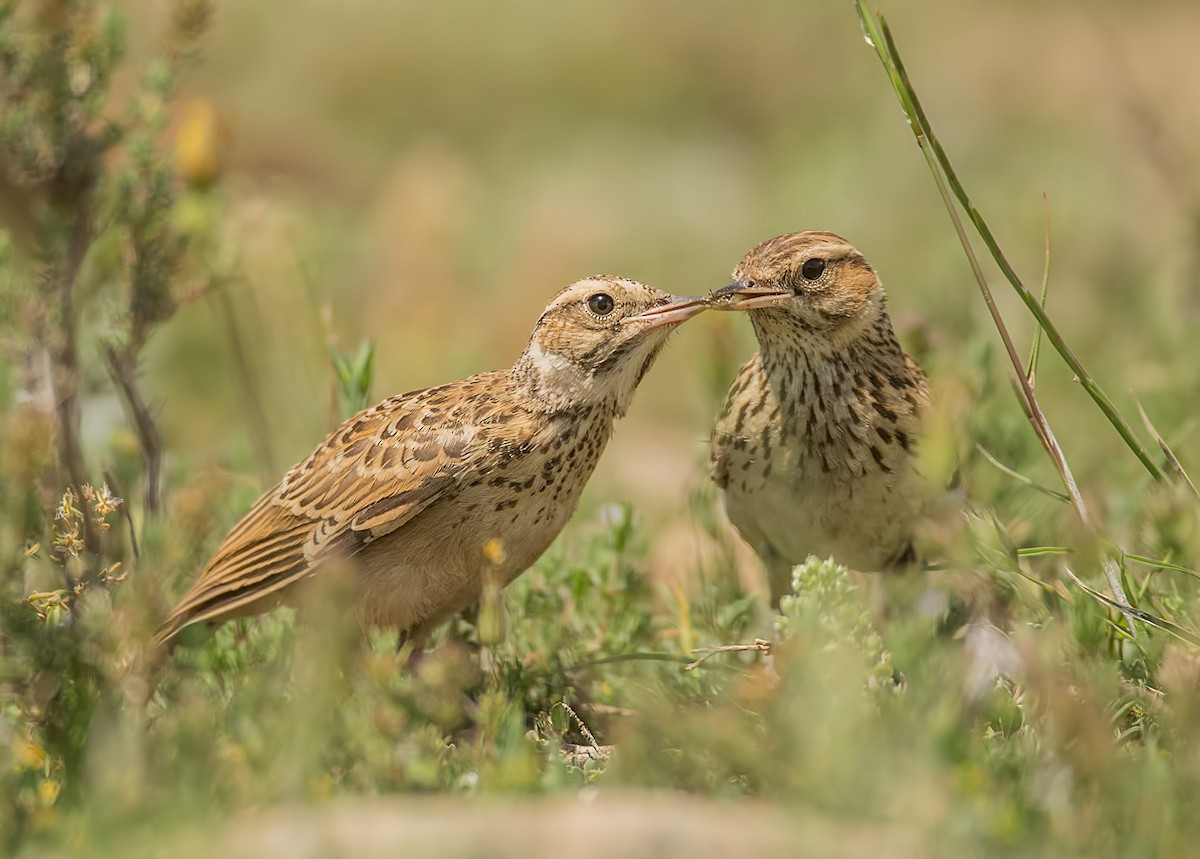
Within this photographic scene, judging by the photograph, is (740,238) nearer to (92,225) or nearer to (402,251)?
(402,251)

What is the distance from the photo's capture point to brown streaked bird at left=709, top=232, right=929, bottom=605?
192 inches

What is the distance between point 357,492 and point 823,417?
62.0 inches

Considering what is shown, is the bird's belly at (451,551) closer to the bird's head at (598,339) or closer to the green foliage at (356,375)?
the bird's head at (598,339)

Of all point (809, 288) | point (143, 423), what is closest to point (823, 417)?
point (809, 288)

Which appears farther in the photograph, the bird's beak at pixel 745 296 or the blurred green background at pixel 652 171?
the blurred green background at pixel 652 171

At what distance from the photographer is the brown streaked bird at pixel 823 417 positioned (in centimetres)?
487

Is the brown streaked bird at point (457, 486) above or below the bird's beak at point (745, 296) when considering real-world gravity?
below

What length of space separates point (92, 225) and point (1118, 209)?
8.07 metres

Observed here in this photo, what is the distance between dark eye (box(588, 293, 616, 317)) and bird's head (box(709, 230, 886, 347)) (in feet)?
1.34

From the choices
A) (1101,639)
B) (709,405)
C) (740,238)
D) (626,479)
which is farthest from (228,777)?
(740,238)

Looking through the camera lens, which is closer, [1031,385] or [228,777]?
[228,777]

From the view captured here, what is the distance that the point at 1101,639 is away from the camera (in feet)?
12.8

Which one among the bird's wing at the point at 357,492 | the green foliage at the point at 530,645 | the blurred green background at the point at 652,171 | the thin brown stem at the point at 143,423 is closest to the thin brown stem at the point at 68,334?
the green foliage at the point at 530,645

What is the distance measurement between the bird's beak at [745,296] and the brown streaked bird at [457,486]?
9cm
